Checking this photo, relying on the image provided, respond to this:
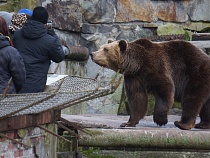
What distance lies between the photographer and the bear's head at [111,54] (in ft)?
24.7

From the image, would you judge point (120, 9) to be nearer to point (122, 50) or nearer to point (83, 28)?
point (83, 28)

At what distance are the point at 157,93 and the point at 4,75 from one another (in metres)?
1.92

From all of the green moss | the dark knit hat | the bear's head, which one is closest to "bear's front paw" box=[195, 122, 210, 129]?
the bear's head

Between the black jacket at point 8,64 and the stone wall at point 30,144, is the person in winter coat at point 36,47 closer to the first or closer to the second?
the stone wall at point 30,144

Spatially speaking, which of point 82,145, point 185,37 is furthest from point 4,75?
point 185,37

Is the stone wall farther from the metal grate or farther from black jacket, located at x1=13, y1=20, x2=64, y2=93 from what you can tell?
black jacket, located at x1=13, y1=20, x2=64, y2=93

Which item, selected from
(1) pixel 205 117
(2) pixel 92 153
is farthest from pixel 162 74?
(2) pixel 92 153

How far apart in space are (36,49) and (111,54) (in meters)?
0.91

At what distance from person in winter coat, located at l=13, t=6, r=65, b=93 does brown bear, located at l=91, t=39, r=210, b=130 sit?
0.57 metres

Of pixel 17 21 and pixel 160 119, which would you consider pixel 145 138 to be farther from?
pixel 17 21

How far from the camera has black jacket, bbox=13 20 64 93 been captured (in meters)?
7.05

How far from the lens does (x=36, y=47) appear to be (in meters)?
7.09

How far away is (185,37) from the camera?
10789mm

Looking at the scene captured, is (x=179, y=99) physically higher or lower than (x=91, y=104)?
higher
